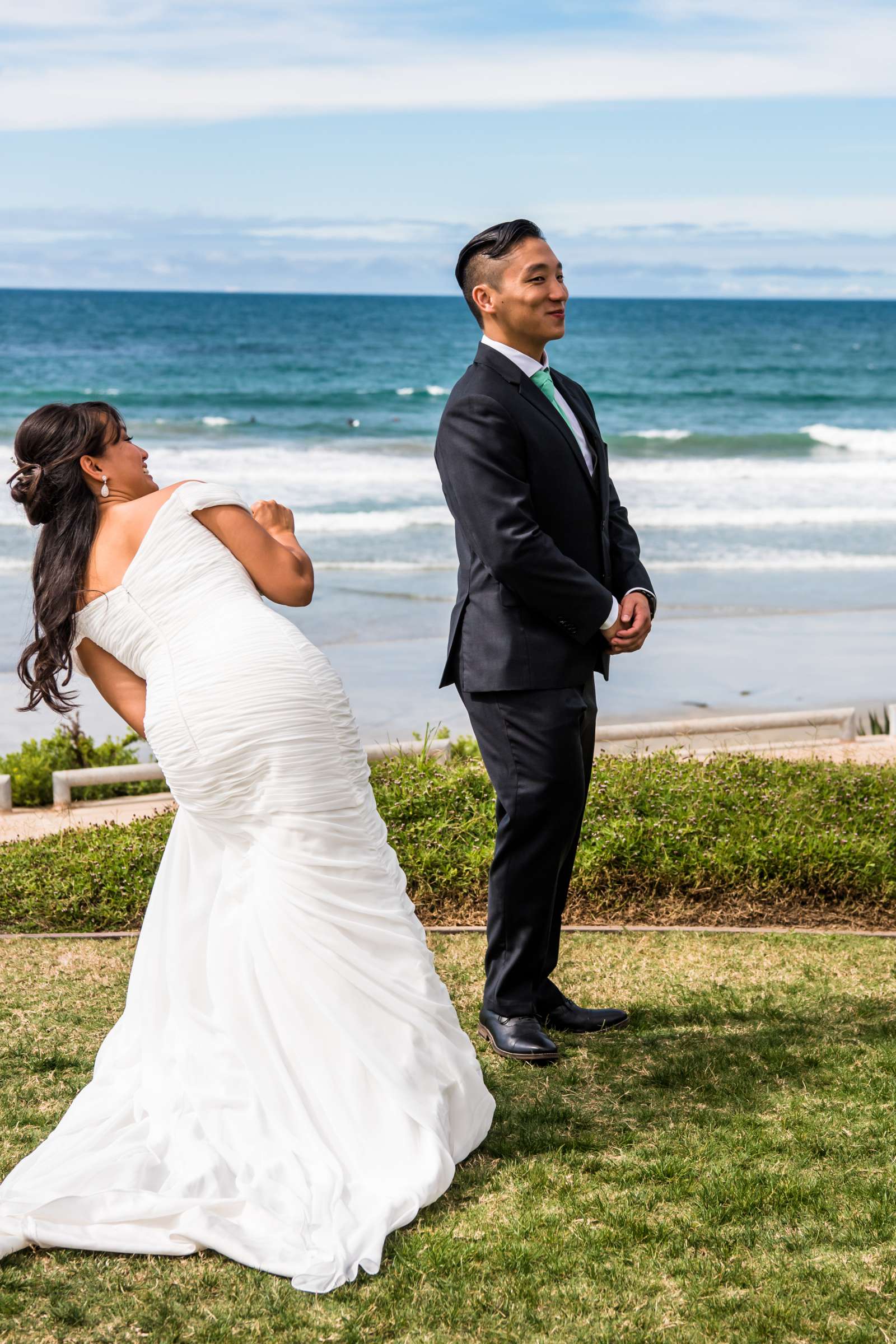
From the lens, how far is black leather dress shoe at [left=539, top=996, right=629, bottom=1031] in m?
4.29

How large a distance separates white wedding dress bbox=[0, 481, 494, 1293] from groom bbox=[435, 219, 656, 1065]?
26.6 inches

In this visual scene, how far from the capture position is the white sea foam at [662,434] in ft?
102

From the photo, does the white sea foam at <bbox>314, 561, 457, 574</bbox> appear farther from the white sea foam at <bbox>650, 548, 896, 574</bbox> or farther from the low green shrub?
the low green shrub

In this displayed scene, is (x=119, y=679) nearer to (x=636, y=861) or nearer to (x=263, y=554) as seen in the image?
(x=263, y=554)

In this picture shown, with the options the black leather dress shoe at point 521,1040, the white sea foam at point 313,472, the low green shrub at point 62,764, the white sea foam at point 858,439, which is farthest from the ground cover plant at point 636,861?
the white sea foam at point 858,439

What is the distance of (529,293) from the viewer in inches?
151

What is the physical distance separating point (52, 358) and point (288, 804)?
4518 centimetres

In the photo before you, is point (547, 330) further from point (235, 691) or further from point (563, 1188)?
point (563, 1188)

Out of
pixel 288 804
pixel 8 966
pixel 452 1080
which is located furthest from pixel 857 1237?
pixel 8 966

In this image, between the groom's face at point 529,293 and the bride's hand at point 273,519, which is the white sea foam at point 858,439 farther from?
the bride's hand at point 273,519

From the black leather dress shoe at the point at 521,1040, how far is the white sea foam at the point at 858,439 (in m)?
27.5

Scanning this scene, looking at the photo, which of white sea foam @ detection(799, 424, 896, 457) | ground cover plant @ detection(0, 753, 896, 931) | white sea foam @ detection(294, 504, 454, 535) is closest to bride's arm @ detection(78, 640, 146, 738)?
ground cover plant @ detection(0, 753, 896, 931)

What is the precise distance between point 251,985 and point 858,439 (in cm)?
3149

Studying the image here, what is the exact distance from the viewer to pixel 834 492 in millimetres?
23203
